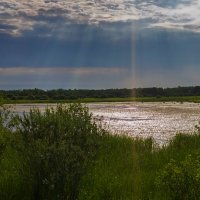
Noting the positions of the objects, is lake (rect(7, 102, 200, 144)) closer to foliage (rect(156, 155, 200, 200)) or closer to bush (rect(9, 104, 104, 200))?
bush (rect(9, 104, 104, 200))

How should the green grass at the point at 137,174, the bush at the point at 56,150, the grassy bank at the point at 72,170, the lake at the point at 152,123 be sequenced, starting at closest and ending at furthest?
1. the green grass at the point at 137,174
2. the grassy bank at the point at 72,170
3. the bush at the point at 56,150
4. the lake at the point at 152,123

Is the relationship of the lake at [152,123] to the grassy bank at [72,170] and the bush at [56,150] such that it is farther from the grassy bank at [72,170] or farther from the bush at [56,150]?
the grassy bank at [72,170]

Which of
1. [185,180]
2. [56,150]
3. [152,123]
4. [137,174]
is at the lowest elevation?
[152,123]

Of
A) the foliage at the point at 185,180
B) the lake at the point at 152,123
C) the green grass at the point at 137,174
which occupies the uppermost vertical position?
the foliage at the point at 185,180

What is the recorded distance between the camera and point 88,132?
1334cm

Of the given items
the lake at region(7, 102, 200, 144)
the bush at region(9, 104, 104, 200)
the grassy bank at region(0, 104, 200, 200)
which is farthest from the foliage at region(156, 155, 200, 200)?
the lake at region(7, 102, 200, 144)

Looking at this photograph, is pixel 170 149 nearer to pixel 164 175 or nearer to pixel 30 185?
pixel 30 185

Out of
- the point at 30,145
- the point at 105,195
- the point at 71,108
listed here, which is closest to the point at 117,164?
the point at 71,108

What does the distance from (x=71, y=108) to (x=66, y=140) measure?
3.07 m

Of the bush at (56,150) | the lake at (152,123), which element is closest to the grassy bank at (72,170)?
the bush at (56,150)

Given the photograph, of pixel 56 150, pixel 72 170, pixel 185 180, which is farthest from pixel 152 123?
pixel 185 180

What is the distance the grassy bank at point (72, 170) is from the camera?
33.7 feet

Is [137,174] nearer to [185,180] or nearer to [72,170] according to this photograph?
[72,170]

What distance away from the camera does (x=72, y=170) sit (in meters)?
11.2
